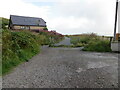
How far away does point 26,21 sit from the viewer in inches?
935

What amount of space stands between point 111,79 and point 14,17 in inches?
967

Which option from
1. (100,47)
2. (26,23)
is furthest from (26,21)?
(100,47)

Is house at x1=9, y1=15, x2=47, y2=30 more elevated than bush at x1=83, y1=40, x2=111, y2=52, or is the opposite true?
house at x1=9, y1=15, x2=47, y2=30

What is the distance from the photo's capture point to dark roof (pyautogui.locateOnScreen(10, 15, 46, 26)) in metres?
22.6

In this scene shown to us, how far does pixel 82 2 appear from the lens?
24.1ft

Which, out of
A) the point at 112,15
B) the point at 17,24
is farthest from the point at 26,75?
the point at 17,24

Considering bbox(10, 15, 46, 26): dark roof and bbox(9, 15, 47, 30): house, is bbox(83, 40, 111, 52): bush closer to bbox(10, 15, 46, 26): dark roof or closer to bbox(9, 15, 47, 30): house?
bbox(9, 15, 47, 30): house

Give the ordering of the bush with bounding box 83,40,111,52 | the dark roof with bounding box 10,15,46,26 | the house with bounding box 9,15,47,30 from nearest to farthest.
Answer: the bush with bounding box 83,40,111,52, the house with bounding box 9,15,47,30, the dark roof with bounding box 10,15,46,26

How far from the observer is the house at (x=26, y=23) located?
22.2 m

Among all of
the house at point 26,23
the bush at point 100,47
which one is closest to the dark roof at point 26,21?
the house at point 26,23

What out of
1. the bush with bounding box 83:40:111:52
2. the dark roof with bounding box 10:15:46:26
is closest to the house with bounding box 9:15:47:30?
the dark roof with bounding box 10:15:46:26

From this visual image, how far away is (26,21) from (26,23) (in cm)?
62

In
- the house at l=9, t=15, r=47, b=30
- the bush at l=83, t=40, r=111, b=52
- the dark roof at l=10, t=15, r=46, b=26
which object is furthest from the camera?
the dark roof at l=10, t=15, r=46, b=26

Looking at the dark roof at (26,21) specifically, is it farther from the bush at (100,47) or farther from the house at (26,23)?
the bush at (100,47)
